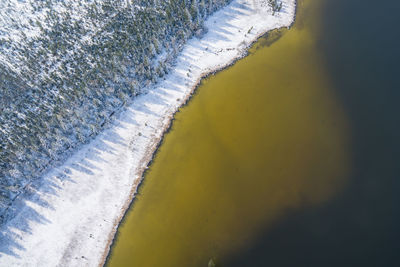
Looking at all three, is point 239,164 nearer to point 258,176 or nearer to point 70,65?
point 258,176

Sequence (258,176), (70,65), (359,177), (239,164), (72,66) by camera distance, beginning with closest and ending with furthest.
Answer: (359,177) → (258,176) → (239,164) → (72,66) → (70,65)

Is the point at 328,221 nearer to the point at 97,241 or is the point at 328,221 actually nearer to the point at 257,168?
the point at 257,168

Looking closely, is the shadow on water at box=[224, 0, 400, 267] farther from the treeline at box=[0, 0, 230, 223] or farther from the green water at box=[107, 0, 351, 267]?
the treeline at box=[0, 0, 230, 223]

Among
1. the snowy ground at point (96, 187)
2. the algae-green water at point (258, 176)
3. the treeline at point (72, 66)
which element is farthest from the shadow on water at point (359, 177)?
the treeline at point (72, 66)

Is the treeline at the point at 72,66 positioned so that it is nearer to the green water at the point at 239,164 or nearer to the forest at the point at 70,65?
the forest at the point at 70,65

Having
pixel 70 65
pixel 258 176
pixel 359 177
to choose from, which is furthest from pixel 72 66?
pixel 359 177

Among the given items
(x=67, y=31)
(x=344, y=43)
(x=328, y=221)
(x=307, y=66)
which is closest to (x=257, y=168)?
(x=328, y=221)

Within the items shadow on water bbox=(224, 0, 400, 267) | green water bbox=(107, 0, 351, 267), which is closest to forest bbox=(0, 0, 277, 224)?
green water bbox=(107, 0, 351, 267)

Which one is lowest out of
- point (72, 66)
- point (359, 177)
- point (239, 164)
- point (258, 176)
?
point (359, 177)

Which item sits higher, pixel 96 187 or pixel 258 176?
pixel 96 187
